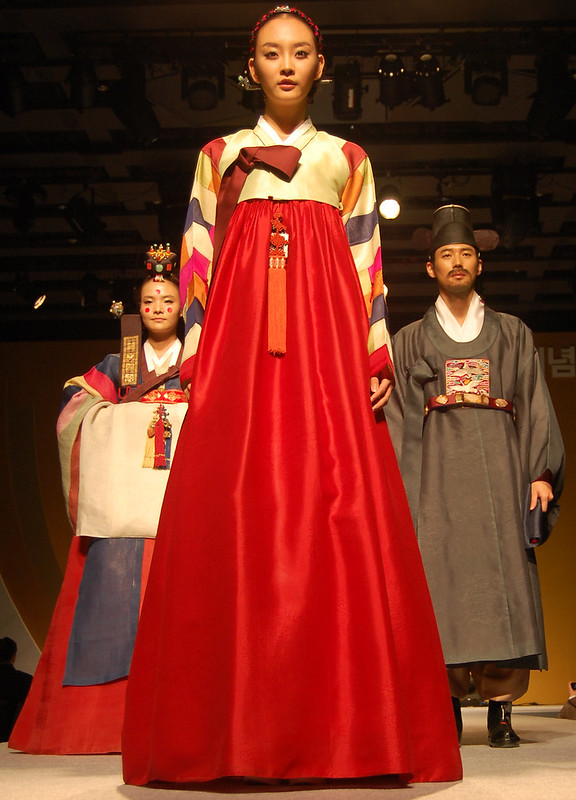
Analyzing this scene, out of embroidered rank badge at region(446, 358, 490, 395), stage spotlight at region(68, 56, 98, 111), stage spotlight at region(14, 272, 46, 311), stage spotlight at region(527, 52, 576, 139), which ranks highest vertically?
stage spotlight at region(68, 56, 98, 111)

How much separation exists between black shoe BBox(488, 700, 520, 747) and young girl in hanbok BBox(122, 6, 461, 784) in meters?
0.97

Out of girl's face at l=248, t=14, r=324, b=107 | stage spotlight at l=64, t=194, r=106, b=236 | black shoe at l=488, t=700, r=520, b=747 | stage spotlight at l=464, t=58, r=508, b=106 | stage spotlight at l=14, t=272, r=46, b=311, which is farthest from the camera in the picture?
stage spotlight at l=14, t=272, r=46, b=311

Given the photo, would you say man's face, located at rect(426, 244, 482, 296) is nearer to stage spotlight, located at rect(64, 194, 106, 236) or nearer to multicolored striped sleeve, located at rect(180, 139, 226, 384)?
multicolored striped sleeve, located at rect(180, 139, 226, 384)

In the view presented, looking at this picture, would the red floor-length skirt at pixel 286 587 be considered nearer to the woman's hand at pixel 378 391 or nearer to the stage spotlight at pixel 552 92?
the woman's hand at pixel 378 391

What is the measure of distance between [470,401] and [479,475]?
0.22 m

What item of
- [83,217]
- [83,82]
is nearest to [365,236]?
[83,82]

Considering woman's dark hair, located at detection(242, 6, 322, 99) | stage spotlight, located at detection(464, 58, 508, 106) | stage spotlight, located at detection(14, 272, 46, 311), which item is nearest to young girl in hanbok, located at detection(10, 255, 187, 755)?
woman's dark hair, located at detection(242, 6, 322, 99)

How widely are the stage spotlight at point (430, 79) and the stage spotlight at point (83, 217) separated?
279 cm

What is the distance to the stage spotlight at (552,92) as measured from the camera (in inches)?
223

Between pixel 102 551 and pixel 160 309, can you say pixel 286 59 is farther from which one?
pixel 102 551

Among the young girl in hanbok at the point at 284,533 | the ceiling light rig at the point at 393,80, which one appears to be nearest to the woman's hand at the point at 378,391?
the young girl in hanbok at the point at 284,533

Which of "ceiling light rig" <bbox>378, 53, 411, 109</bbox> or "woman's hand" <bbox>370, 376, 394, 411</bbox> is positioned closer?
"woman's hand" <bbox>370, 376, 394, 411</bbox>

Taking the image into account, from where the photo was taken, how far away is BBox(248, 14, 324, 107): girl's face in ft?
6.99

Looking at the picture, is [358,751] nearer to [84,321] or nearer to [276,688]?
[276,688]
